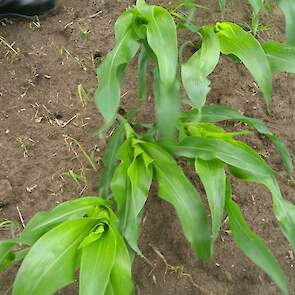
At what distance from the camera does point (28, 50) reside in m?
1.72

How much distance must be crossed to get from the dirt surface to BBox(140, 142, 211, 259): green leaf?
0.86ft

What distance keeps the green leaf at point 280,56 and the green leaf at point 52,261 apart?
0.54 metres

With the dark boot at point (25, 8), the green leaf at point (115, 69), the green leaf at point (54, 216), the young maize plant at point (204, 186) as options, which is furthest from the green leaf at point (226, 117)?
the dark boot at point (25, 8)

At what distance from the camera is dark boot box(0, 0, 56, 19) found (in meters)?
1.78

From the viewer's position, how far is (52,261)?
3.31 ft

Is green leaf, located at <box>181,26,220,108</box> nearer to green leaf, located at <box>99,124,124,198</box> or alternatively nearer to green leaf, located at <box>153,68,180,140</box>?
green leaf, located at <box>153,68,180,140</box>

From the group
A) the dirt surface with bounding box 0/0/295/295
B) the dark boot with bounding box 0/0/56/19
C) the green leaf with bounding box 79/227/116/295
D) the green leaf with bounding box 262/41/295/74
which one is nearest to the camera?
the green leaf with bounding box 79/227/116/295

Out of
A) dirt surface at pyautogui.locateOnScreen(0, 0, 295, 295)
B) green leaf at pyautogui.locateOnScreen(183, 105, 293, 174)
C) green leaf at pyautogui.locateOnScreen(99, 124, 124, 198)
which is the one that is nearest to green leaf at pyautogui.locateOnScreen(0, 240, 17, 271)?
dirt surface at pyautogui.locateOnScreen(0, 0, 295, 295)

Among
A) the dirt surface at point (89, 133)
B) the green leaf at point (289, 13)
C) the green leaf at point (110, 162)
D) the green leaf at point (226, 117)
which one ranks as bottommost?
the dirt surface at point (89, 133)

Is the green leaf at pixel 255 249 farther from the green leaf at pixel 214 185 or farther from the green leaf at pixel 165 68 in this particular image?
the green leaf at pixel 165 68

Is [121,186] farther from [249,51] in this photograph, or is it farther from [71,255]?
[249,51]

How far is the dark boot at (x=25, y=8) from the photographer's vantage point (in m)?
1.78

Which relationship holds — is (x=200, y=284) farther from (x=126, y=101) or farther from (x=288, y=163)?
(x=126, y=101)

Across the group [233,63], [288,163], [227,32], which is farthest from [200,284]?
[233,63]
